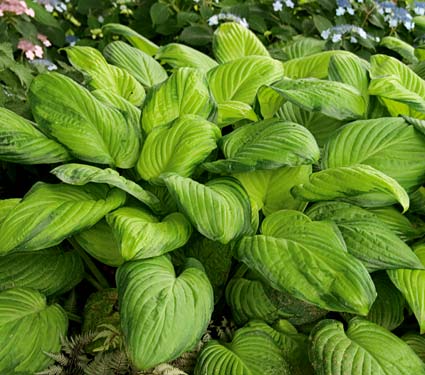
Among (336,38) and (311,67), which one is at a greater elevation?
(311,67)

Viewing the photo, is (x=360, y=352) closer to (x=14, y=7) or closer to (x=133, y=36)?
(x=133, y=36)

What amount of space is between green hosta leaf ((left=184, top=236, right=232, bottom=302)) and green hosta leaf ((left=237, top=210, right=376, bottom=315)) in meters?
0.15

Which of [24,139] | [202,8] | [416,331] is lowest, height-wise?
[416,331]

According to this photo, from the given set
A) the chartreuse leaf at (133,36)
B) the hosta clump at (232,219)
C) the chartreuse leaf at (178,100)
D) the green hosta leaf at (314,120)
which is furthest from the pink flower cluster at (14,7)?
the green hosta leaf at (314,120)

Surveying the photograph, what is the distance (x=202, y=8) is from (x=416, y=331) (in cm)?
192

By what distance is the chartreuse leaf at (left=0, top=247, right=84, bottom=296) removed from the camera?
1.38 meters

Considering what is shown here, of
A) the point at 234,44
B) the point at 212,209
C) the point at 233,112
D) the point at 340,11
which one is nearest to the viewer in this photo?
the point at 212,209

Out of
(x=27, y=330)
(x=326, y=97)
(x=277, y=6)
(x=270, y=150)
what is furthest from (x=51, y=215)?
(x=277, y=6)

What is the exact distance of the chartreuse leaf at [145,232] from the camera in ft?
3.89

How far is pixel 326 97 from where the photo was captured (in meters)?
1.49

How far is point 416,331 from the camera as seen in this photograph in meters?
1.47

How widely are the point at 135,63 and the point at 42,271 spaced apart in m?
0.78

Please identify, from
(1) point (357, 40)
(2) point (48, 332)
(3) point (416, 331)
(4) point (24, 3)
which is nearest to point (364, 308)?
(3) point (416, 331)

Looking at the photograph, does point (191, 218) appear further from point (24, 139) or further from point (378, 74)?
point (378, 74)
